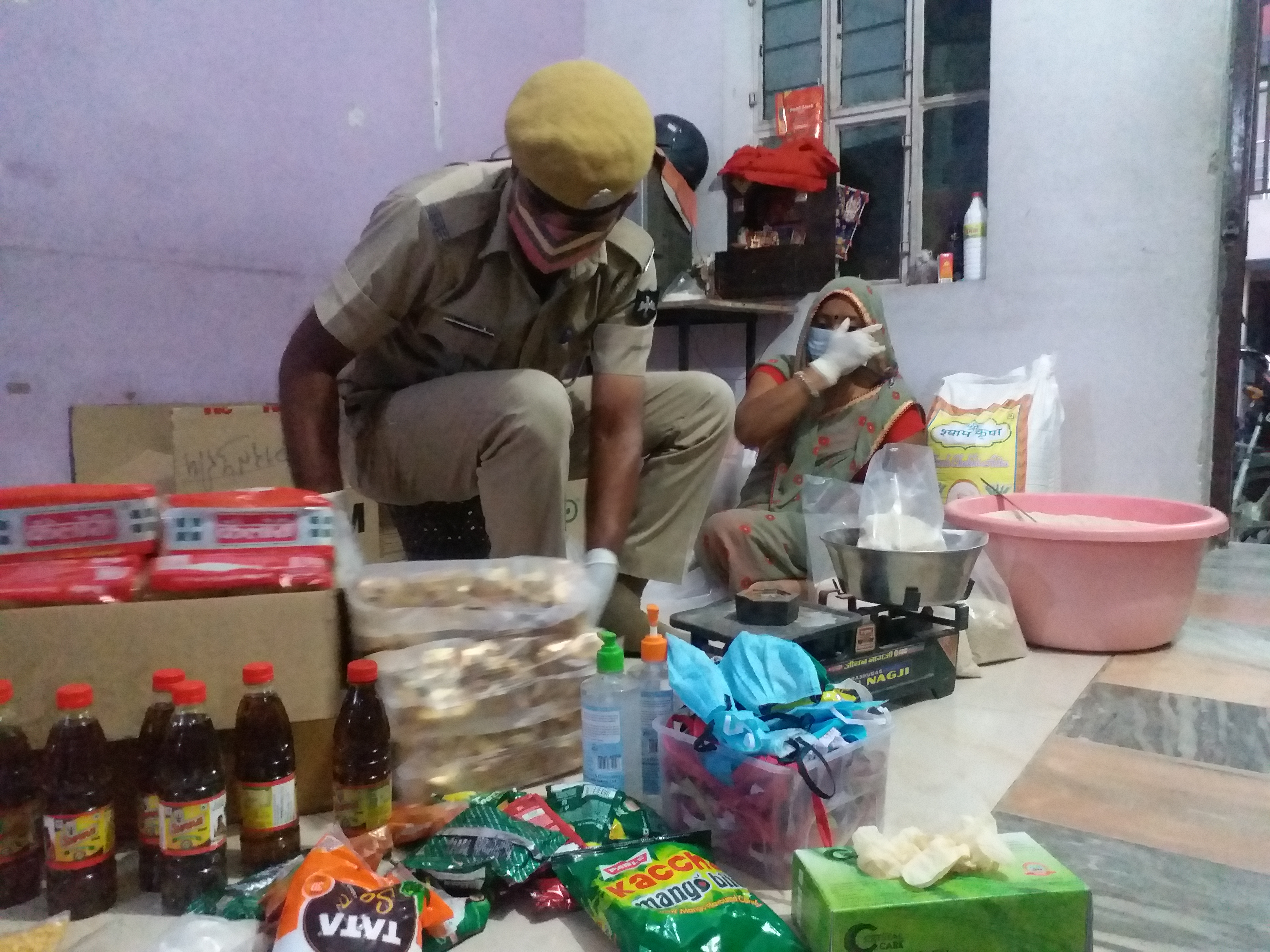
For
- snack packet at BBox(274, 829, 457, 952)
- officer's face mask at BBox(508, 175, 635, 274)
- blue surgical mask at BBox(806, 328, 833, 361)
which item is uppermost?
officer's face mask at BBox(508, 175, 635, 274)

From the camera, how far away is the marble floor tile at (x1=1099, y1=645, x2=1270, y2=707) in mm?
1355

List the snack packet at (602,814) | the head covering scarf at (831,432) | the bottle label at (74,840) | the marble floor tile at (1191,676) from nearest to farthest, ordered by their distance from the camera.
Answer: 1. the bottle label at (74,840)
2. the snack packet at (602,814)
3. the marble floor tile at (1191,676)
4. the head covering scarf at (831,432)

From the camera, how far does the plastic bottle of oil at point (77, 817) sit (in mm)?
783

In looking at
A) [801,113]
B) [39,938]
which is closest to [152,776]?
[39,938]

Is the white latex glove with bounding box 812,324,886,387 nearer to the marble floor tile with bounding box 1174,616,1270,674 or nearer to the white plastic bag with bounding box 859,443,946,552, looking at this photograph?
the white plastic bag with bounding box 859,443,946,552

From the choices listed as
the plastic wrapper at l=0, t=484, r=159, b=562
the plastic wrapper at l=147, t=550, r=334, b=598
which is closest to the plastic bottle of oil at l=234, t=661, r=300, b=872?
the plastic wrapper at l=147, t=550, r=334, b=598

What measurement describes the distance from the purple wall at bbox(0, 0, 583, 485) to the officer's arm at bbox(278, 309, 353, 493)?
0.63 meters

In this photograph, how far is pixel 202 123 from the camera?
1824 mm

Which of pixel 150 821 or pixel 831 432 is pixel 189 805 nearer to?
pixel 150 821

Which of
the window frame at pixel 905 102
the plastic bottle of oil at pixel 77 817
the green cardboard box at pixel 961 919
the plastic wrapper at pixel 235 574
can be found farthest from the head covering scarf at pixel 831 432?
the plastic bottle of oil at pixel 77 817

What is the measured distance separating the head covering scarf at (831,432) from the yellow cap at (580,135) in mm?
927

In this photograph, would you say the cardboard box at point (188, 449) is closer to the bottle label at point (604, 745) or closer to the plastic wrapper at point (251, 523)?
the plastic wrapper at point (251, 523)

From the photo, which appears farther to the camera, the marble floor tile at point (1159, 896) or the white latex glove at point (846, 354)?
the white latex glove at point (846, 354)

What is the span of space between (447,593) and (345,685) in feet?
0.50
